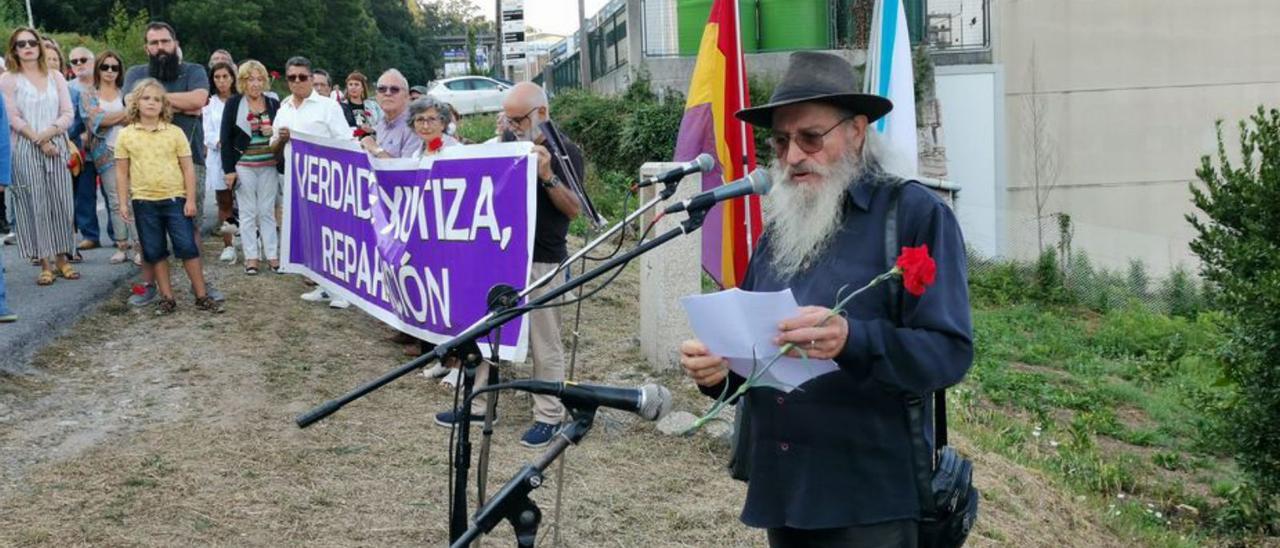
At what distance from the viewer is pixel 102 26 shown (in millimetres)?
57625

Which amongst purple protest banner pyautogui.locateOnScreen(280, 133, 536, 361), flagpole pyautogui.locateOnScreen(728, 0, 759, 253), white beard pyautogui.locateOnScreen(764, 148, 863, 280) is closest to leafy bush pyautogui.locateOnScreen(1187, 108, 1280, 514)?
flagpole pyautogui.locateOnScreen(728, 0, 759, 253)

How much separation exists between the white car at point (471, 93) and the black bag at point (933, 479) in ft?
102

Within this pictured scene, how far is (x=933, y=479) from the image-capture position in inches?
131

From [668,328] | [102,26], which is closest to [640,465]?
[668,328]

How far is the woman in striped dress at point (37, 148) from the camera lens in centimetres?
1009

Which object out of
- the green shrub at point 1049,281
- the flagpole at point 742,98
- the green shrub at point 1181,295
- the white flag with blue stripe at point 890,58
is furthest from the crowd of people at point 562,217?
the green shrub at point 1181,295

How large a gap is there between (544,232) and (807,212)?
3.83 meters

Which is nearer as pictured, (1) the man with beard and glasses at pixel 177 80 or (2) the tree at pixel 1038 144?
(1) the man with beard and glasses at pixel 177 80

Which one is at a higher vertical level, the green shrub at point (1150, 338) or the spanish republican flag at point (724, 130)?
the spanish republican flag at point (724, 130)

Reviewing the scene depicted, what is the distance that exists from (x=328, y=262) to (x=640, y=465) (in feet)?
11.2

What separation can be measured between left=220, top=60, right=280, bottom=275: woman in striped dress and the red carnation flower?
8378 millimetres

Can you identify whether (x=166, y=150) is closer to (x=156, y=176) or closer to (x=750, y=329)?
(x=156, y=176)

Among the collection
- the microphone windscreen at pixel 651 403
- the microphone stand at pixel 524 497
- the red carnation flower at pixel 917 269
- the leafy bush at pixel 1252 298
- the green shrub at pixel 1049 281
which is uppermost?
the red carnation flower at pixel 917 269

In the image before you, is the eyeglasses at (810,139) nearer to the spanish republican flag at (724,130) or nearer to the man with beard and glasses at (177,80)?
the spanish republican flag at (724,130)
